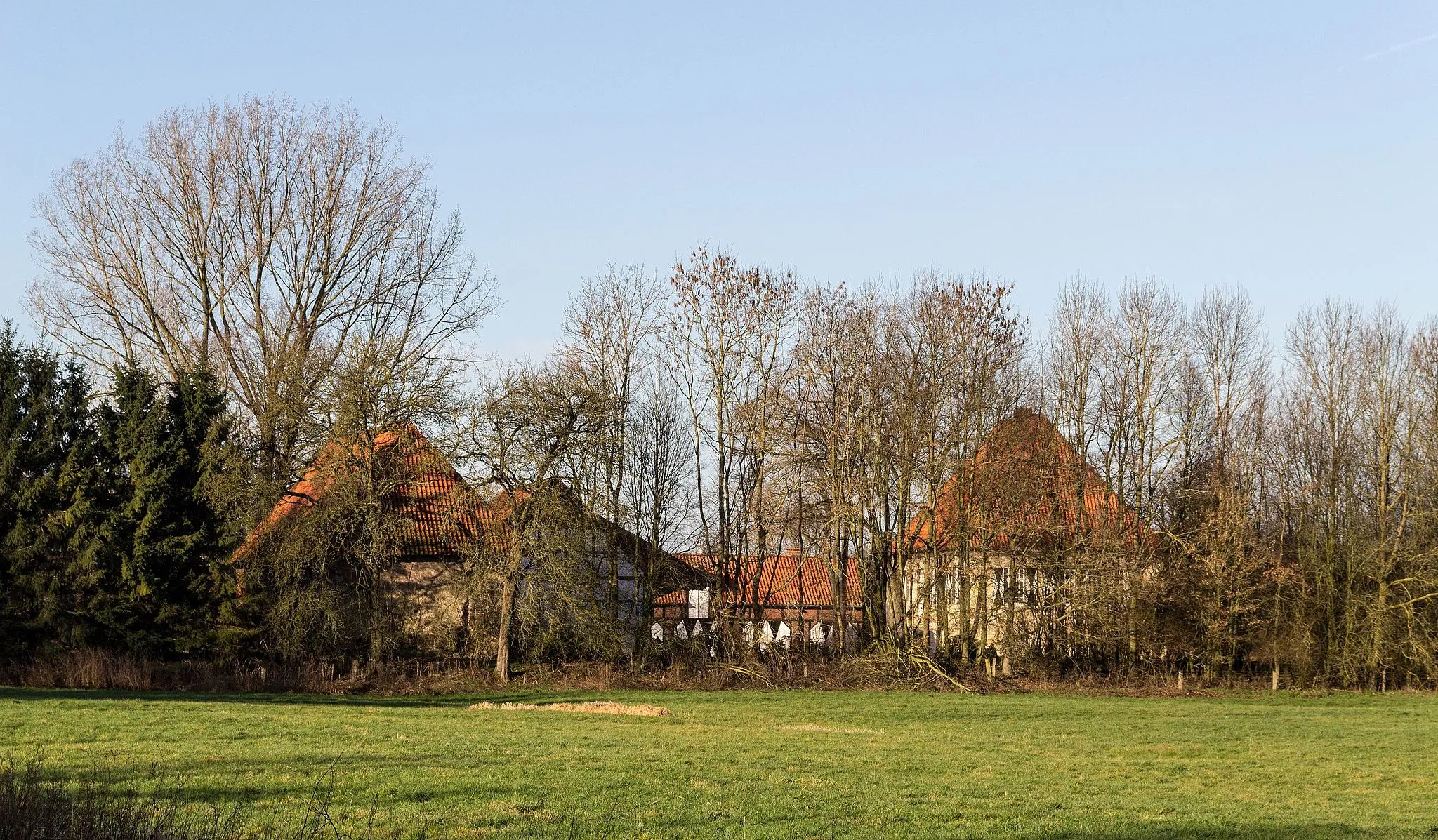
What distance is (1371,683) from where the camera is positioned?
40.2 metres

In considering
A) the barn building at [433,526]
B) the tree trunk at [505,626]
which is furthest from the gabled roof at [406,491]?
the tree trunk at [505,626]

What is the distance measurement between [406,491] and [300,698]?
8.18 meters

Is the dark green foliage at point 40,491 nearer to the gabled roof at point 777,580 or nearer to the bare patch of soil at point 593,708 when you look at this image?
the bare patch of soil at point 593,708

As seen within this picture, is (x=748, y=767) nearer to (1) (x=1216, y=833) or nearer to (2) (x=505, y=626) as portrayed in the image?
(1) (x=1216, y=833)

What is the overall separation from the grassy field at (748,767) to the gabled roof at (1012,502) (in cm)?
965

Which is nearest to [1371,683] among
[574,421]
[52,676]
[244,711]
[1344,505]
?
[1344,505]

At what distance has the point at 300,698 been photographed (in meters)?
27.9

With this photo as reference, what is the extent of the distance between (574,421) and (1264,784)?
2071 centimetres

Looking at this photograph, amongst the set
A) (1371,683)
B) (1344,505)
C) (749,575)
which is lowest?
(1371,683)

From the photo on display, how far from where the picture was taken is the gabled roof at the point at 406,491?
3250 cm

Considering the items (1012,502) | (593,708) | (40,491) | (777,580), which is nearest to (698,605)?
(777,580)

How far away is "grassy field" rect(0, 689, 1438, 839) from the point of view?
469 inches

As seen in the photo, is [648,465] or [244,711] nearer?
[244,711]

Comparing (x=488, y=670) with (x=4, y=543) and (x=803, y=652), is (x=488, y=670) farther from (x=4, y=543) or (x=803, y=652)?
(x=4, y=543)
